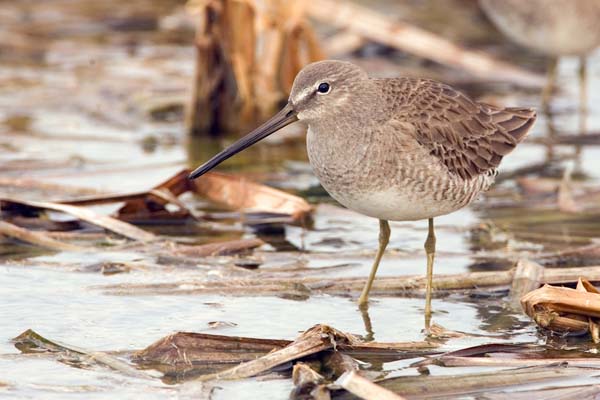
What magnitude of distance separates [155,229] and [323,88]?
6.08ft

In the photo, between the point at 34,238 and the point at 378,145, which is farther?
the point at 34,238

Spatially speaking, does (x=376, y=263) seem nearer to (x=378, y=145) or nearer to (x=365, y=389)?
(x=378, y=145)

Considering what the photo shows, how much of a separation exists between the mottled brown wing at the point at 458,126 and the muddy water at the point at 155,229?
2.27ft

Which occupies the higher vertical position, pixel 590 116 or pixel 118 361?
pixel 590 116

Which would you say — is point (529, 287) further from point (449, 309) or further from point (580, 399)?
point (580, 399)

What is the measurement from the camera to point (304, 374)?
15.1 feet

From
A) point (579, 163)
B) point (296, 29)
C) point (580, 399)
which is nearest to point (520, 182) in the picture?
point (579, 163)

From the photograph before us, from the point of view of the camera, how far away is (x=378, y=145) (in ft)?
18.5

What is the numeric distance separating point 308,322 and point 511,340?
37.4 inches

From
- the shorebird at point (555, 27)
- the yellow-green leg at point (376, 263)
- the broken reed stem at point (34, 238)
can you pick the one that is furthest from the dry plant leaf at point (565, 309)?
the shorebird at point (555, 27)

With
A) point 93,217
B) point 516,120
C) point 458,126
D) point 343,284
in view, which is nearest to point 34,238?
point 93,217

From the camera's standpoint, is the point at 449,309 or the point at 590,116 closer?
the point at 449,309

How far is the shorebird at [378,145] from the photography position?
562 centimetres

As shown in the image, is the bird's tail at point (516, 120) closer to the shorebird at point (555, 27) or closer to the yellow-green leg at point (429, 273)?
the yellow-green leg at point (429, 273)
